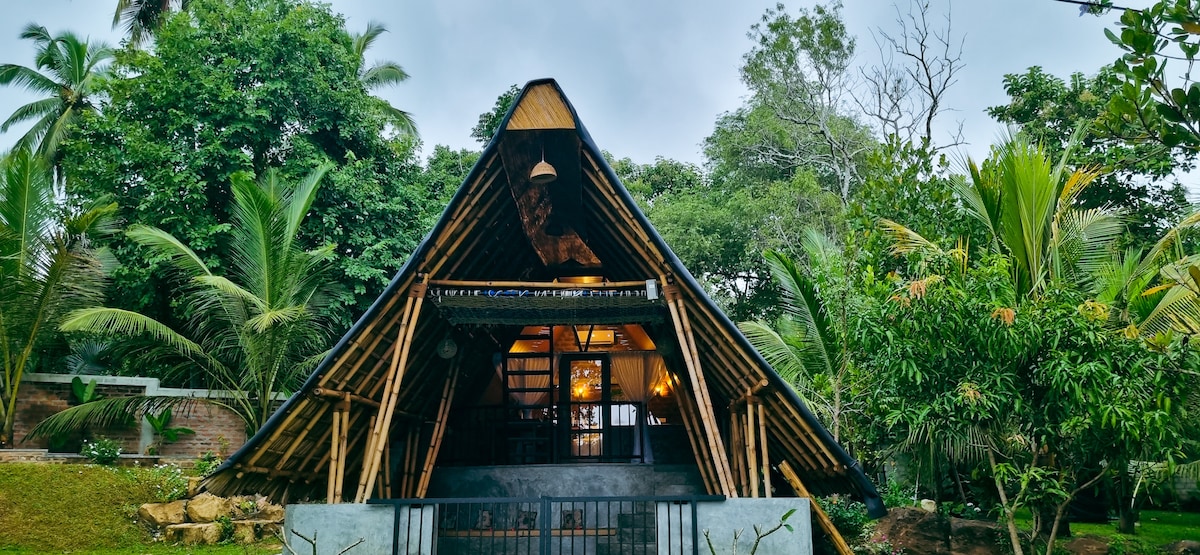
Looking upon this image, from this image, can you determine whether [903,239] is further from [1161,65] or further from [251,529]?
[251,529]

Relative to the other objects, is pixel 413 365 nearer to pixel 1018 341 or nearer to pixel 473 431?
pixel 473 431

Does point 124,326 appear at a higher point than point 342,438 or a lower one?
higher

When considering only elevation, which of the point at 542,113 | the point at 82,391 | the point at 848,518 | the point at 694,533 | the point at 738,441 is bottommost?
the point at 848,518

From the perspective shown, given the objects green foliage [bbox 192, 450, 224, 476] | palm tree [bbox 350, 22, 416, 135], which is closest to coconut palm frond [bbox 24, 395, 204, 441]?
green foliage [bbox 192, 450, 224, 476]

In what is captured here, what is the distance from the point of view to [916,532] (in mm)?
10164

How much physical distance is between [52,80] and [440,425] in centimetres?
1555

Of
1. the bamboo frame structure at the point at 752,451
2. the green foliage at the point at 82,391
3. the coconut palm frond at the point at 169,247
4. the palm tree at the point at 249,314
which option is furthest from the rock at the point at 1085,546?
the green foliage at the point at 82,391

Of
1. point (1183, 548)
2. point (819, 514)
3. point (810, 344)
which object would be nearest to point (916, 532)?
point (810, 344)

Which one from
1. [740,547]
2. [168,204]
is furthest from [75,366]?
[740,547]

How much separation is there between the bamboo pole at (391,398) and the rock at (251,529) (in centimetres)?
458

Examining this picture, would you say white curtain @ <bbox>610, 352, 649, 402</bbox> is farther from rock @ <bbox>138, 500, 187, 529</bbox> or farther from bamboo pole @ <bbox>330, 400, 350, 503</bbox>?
rock @ <bbox>138, 500, 187, 529</bbox>

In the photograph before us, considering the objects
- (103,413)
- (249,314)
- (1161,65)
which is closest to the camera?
(1161,65)

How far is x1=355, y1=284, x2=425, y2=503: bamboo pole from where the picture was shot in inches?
257

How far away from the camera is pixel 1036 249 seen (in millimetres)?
7746
